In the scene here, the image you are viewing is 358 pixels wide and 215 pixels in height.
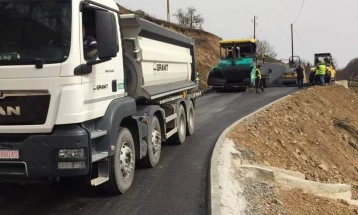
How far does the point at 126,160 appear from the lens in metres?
6.35

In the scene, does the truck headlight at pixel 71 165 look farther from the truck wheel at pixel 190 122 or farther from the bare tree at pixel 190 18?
the bare tree at pixel 190 18

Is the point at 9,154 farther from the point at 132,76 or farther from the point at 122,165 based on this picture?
the point at 132,76

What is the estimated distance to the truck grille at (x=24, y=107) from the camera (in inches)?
190

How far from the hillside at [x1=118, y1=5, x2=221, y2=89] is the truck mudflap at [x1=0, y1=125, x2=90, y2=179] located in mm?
34100

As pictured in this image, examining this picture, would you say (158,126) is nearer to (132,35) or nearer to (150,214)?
(132,35)

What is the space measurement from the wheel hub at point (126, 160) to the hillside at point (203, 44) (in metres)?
32.6

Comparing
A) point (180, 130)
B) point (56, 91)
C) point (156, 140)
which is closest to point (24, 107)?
point (56, 91)

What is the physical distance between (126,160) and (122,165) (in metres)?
0.14

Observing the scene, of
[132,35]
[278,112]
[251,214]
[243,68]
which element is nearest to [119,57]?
[132,35]

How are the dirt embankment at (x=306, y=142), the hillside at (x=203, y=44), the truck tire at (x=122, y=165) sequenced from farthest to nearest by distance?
the hillside at (x=203, y=44), the dirt embankment at (x=306, y=142), the truck tire at (x=122, y=165)

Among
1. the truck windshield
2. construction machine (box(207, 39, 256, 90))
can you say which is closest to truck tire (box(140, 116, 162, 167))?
the truck windshield

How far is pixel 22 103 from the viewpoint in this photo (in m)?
4.87

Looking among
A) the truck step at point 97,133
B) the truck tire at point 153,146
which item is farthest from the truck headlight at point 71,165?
the truck tire at point 153,146

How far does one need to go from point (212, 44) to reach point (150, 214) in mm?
46442
